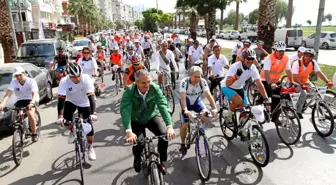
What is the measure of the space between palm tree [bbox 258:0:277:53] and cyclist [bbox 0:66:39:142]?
10589 millimetres

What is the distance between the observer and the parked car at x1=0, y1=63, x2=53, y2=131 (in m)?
7.20

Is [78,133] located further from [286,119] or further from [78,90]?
[286,119]

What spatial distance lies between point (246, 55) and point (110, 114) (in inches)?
188

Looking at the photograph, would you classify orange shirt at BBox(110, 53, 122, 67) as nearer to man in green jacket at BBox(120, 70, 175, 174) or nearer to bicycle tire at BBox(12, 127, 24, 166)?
bicycle tire at BBox(12, 127, 24, 166)

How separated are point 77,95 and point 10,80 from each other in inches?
177

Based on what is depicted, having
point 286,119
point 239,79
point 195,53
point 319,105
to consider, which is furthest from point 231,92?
point 195,53

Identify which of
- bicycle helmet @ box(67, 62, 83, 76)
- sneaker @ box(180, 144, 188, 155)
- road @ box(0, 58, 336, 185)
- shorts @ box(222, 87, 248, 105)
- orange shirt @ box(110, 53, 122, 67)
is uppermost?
bicycle helmet @ box(67, 62, 83, 76)

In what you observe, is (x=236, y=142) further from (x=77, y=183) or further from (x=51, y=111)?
(x=51, y=111)

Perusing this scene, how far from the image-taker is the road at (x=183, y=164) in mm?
4805

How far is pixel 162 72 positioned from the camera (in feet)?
29.3

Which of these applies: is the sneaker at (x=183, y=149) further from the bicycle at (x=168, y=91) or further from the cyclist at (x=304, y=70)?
the bicycle at (x=168, y=91)

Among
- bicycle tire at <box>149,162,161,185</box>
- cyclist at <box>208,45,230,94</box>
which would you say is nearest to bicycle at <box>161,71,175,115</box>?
cyclist at <box>208,45,230,94</box>

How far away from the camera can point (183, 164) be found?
537 centimetres

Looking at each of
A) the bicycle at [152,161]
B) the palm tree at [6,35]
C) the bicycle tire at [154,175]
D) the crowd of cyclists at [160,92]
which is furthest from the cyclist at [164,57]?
the palm tree at [6,35]
